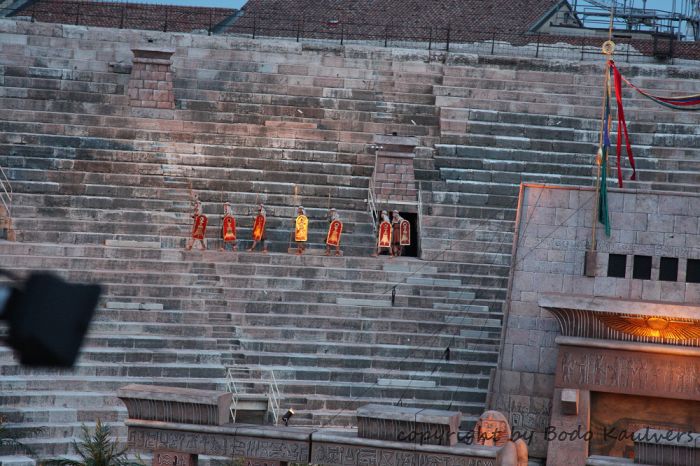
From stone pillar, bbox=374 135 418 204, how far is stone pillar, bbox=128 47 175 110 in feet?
15.9

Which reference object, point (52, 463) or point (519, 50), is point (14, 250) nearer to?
point (52, 463)

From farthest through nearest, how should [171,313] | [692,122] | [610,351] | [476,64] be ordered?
[476,64] < [692,122] < [171,313] < [610,351]

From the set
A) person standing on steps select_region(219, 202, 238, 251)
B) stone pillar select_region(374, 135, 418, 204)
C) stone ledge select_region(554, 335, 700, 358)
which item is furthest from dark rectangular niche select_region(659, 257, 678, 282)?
person standing on steps select_region(219, 202, 238, 251)

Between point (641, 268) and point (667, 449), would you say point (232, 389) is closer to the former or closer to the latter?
point (641, 268)

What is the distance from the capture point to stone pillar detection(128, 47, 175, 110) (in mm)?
26891

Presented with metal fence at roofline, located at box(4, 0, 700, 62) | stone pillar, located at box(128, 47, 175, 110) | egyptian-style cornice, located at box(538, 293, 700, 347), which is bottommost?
egyptian-style cornice, located at box(538, 293, 700, 347)

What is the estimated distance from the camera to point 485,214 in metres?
24.5

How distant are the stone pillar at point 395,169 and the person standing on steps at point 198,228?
395 centimetres

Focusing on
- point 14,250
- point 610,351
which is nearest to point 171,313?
point 14,250

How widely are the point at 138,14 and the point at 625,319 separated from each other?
75.5 ft

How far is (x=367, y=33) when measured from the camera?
1462 inches

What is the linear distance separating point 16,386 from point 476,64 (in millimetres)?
14896

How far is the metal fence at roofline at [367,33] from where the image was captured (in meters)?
32.3

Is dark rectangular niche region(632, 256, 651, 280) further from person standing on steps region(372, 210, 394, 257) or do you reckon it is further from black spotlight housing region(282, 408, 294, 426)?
black spotlight housing region(282, 408, 294, 426)
